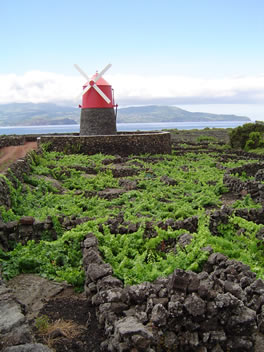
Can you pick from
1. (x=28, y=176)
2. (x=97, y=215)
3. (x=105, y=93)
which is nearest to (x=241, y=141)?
(x=105, y=93)

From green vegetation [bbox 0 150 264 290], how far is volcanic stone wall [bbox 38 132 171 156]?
9.54 metres

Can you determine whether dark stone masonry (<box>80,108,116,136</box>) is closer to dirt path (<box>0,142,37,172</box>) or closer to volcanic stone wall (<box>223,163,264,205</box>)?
dirt path (<box>0,142,37,172</box>)

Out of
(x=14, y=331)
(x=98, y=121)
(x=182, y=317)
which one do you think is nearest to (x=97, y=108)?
(x=98, y=121)

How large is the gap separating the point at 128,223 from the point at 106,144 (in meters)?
21.4

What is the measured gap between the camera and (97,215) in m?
13.0

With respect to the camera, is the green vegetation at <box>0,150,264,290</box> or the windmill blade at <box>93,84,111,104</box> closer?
the green vegetation at <box>0,150,264,290</box>

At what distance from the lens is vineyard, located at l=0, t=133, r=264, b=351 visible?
24.9 feet

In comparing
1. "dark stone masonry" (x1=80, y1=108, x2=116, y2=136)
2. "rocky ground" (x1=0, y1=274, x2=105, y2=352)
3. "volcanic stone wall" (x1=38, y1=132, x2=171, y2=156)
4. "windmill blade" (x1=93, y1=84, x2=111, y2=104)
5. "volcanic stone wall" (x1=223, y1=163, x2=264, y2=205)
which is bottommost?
"rocky ground" (x1=0, y1=274, x2=105, y2=352)

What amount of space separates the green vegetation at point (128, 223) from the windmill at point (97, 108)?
13006 millimetres

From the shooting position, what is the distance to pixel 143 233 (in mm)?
10781

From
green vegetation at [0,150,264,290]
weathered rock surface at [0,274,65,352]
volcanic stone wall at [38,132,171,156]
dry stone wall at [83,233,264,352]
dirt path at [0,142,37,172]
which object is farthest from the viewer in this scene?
volcanic stone wall at [38,132,171,156]

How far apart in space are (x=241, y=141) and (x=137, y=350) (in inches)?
1571

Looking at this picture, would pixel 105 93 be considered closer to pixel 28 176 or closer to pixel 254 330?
pixel 28 176

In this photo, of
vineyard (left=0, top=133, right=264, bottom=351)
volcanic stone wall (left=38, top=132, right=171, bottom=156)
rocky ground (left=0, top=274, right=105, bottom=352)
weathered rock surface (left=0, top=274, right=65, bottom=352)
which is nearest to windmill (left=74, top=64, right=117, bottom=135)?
volcanic stone wall (left=38, top=132, right=171, bottom=156)
